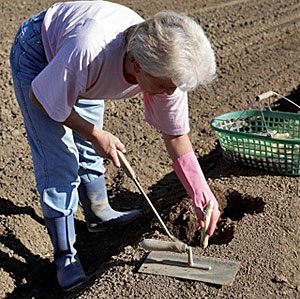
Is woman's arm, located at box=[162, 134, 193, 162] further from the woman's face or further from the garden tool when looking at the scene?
the woman's face

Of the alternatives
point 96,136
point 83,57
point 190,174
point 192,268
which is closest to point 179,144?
point 190,174

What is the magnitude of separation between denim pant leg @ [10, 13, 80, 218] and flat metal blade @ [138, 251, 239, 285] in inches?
21.4

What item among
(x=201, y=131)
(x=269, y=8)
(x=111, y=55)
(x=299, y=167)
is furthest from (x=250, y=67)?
(x=111, y=55)

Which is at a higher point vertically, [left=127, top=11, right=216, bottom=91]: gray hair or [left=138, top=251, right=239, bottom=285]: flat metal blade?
[left=127, top=11, right=216, bottom=91]: gray hair

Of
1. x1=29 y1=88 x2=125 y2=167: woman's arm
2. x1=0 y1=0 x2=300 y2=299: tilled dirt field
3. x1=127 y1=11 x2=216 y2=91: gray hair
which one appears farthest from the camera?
x1=0 y1=0 x2=300 y2=299: tilled dirt field

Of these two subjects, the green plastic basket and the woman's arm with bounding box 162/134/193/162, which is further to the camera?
the green plastic basket

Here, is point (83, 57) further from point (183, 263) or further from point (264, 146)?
point (264, 146)

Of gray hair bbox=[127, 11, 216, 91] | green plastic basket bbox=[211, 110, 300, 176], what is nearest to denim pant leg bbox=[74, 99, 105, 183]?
green plastic basket bbox=[211, 110, 300, 176]

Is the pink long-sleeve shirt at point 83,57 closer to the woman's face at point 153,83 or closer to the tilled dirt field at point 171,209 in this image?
the woman's face at point 153,83

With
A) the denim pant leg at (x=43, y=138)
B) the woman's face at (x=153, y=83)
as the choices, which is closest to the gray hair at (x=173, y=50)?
the woman's face at (x=153, y=83)

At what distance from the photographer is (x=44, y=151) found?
2.99 metres

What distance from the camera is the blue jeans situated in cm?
288

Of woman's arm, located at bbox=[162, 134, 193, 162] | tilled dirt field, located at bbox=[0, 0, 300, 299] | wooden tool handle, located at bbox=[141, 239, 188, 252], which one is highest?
woman's arm, located at bbox=[162, 134, 193, 162]

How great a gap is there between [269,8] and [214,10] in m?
0.74
